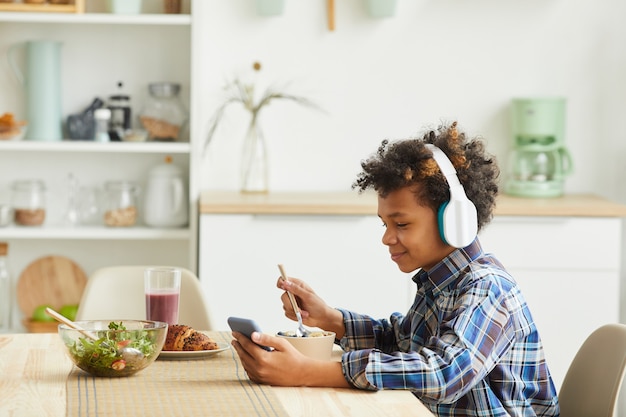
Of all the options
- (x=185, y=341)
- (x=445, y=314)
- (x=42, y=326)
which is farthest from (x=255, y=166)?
(x=445, y=314)

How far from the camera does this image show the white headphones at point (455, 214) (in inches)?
66.1

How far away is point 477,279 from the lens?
164 centimetres

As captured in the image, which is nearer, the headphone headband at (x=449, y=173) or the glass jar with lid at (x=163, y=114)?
the headphone headband at (x=449, y=173)

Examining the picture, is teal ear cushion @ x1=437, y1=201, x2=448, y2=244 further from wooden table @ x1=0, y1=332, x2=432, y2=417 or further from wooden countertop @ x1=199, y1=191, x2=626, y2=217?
wooden countertop @ x1=199, y1=191, x2=626, y2=217

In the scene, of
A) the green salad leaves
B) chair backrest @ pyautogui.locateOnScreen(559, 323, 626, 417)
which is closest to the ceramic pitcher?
the green salad leaves

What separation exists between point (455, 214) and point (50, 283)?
8.10 ft

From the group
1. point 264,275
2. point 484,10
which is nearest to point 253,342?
point 264,275

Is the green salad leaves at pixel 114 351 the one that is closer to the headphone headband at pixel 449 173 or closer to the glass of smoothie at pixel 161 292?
the glass of smoothie at pixel 161 292

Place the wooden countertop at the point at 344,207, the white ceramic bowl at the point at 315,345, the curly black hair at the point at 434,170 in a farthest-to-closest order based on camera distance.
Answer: the wooden countertop at the point at 344,207
the curly black hair at the point at 434,170
the white ceramic bowl at the point at 315,345

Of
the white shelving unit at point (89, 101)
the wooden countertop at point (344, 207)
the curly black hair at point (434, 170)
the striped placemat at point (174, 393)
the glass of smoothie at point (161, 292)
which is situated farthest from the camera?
the white shelving unit at point (89, 101)

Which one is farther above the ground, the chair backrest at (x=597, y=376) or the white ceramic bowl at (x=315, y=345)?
the white ceramic bowl at (x=315, y=345)

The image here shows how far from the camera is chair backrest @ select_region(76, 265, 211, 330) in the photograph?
2.52m

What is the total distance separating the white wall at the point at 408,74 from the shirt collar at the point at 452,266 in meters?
2.11

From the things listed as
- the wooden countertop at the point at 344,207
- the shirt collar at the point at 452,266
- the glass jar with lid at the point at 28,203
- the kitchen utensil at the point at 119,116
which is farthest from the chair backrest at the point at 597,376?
the glass jar with lid at the point at 28,203
